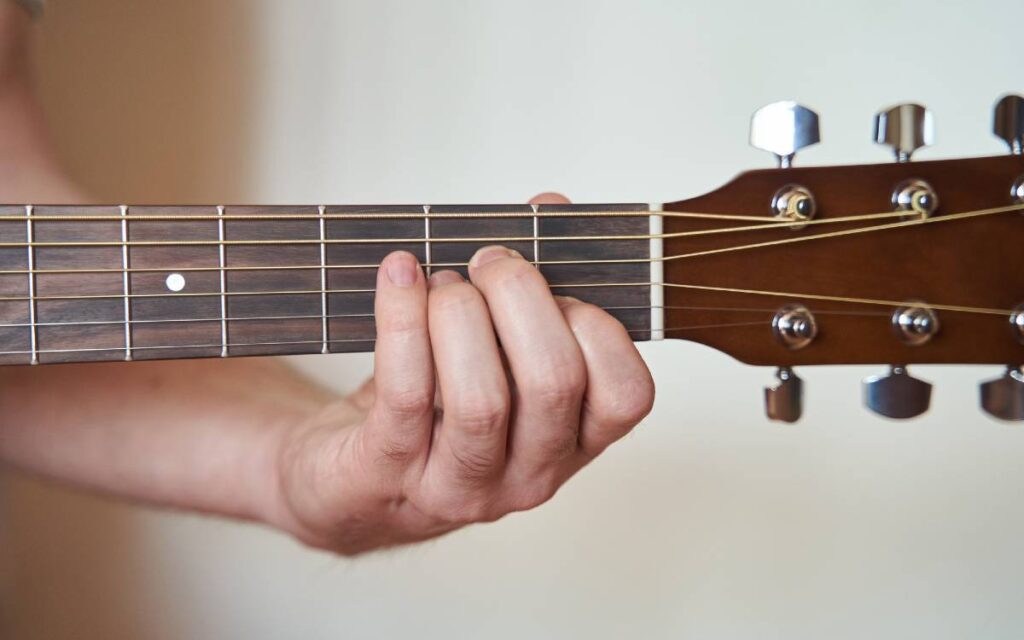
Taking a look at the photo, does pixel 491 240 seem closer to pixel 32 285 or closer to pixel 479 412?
pixel 479 412

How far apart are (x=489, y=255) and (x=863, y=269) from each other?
26cm

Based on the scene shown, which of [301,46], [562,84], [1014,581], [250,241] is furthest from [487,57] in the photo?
[1014,581]

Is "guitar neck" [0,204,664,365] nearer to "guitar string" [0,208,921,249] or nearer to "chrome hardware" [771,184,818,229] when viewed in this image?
"guitar string" [0,208,921,249]

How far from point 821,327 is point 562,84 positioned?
0.69 m

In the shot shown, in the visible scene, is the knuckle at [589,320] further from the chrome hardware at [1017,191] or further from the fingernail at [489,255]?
the chrome hardware at [1017,191]

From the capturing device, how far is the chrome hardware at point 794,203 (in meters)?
0.61

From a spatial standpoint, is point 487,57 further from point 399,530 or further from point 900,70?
point 399,530

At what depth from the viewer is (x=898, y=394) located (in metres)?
0.63

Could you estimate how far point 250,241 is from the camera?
0.61 meters

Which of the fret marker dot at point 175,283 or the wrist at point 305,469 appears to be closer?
Result: the fret marker dot at point 175,283

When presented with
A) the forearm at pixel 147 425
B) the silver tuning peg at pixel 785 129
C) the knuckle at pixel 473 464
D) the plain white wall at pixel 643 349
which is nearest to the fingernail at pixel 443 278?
the knuckle at pixel 473 464

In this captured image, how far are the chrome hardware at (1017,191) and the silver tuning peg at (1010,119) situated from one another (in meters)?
0.03

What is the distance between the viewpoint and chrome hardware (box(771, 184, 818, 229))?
2.01 feet

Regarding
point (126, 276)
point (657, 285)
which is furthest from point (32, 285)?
point (657, 285)
